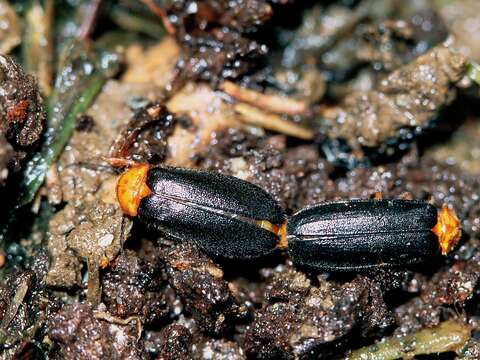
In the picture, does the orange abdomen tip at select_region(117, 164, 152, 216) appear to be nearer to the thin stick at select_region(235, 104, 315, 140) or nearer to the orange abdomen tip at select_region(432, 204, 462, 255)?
the thin stick at select_region(235, 104, 315, 140)

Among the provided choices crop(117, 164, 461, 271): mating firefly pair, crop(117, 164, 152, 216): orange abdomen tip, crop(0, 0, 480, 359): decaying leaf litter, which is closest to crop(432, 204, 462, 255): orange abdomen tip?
crop(117, 164, 461, 271): mating firefly pair

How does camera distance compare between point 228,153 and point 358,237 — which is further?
point 228,153

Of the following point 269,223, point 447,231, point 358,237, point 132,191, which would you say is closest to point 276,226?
point 269,223

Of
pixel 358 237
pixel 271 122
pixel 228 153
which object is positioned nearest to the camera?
pixel 358 237

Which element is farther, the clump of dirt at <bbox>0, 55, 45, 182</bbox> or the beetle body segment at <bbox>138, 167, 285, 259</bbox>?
the beetle body segment at <bbox>138, 167, 285, 259</bbox>

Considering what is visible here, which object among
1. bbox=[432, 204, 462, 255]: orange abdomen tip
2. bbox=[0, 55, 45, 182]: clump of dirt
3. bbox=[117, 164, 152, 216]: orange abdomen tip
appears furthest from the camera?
bbox=[432, 204, 462, 255]: orange abdomen tip

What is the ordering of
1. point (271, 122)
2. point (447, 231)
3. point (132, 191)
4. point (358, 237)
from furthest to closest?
point (271, 122)
point (447, 231)
point (132, 191)
point (358, 237)

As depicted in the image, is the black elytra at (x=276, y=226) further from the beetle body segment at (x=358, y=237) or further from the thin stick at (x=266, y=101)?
the thin stick at (x=266, y=101)

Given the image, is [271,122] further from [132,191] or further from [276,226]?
[132,191]
